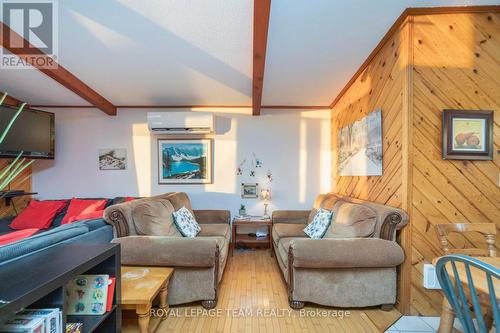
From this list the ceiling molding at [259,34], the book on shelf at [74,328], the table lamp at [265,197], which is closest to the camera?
the book on shelf at [74,328]

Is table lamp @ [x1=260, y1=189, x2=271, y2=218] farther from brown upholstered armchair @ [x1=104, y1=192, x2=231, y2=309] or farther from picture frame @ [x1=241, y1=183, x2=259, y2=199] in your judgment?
brown upholstered armchair @ [x1=104, y1=192, x2=231, y2=309]

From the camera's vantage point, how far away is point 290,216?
3.52 meters

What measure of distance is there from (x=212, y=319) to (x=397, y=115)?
7.74ft

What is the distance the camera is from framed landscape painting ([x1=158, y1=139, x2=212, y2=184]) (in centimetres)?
385

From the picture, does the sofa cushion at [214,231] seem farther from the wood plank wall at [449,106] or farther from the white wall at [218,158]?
the wood plank wall at [449,106]

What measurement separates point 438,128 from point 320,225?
1.45 meters

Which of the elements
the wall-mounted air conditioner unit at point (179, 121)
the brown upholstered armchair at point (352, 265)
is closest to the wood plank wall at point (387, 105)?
the brown upholstered armchair at point (352, 265)

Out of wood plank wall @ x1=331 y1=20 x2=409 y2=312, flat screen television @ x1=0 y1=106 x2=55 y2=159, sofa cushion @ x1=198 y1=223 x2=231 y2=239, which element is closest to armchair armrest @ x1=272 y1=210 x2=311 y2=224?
sofa cushion @ x1=198 y1=223 x2=231 y2=239

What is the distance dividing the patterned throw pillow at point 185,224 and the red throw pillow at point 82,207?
4.84ft

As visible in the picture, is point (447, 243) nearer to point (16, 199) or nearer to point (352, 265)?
point (352, 265)

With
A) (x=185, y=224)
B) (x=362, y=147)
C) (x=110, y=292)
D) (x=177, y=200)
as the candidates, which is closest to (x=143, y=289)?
(x=110, y=292)

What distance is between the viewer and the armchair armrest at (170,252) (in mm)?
1957

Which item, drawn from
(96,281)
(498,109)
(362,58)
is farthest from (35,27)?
(498,109)

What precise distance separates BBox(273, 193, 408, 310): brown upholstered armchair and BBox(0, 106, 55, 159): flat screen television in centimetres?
383
